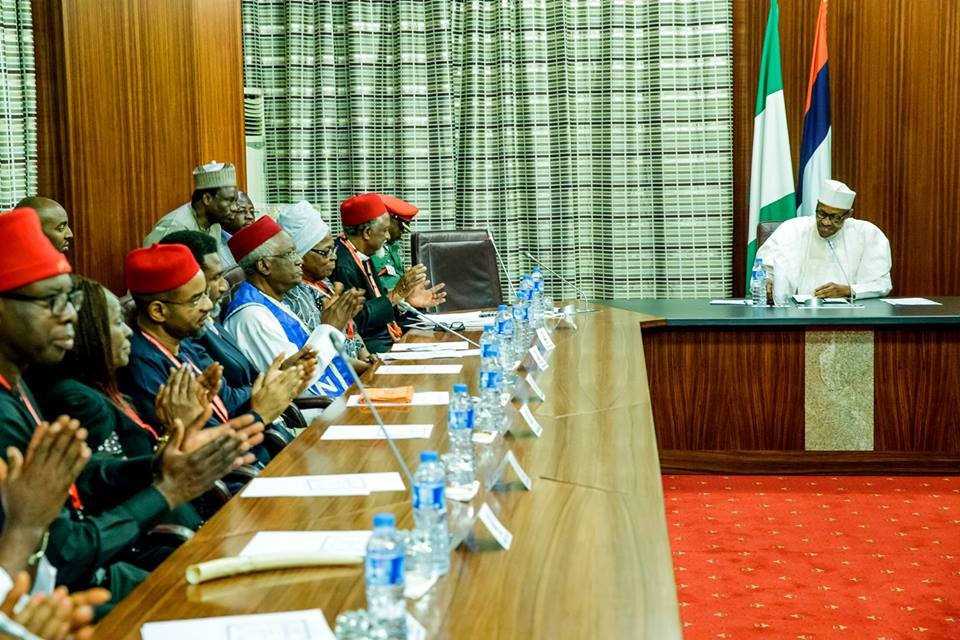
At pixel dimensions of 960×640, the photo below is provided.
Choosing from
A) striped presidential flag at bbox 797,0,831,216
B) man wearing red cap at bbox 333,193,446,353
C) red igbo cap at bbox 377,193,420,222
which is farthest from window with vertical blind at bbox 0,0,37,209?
striped presidential flag at bbox 797,0,831,216

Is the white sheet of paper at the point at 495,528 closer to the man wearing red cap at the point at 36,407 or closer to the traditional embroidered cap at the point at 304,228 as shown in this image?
the man wearing red cap at the point at 36,407

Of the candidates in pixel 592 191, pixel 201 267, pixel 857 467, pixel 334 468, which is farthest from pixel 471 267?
pixel 334 468

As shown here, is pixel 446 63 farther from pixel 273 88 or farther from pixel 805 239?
pixel 805 239

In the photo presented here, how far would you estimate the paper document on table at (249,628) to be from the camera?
1.57m

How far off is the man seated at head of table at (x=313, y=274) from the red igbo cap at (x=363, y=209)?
586 millimetres

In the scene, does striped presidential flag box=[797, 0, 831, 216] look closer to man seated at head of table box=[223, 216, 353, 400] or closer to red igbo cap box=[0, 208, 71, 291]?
man seated at head of table box=[223, 216, 353, 400]

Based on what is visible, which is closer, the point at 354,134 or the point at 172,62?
the point at 172,62

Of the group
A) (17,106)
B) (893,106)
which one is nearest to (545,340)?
(17,106)

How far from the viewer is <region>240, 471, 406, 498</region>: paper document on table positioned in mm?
2342

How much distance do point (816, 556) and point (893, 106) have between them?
3.72m

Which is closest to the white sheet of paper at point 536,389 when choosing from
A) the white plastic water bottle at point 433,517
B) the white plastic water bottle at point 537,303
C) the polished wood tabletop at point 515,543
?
the polished wood tabletop at point 515,543

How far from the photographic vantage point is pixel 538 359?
406 cm

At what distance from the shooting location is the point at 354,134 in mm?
6980

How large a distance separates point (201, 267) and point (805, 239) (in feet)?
11.3
